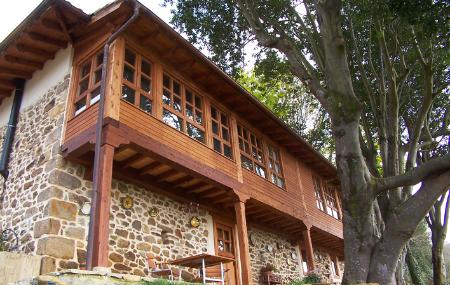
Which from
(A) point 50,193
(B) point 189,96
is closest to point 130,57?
(B) point 189,96

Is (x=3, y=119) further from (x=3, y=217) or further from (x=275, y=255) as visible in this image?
(x=275, y=255)

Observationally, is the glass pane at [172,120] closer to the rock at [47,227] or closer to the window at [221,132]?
the window at [221,132]

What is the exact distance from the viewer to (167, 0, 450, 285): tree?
5496 mm


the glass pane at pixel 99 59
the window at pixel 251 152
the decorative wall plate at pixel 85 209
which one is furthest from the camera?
the window at pixel 251 152

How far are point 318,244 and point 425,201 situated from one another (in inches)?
410

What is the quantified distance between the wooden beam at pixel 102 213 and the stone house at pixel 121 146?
2 cm

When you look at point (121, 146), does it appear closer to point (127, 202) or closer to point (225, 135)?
point (127, 202)

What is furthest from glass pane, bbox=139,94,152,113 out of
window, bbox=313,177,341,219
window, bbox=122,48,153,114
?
window, bbox=313,177,341,219

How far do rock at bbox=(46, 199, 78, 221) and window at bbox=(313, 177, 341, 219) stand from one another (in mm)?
9229

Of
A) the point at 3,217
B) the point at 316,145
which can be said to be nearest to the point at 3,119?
the point at 3,217

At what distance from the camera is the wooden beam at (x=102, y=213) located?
5496 millimetres

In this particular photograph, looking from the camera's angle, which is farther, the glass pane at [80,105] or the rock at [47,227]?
the glass pane at [80,105]

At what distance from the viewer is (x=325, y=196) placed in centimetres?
1499

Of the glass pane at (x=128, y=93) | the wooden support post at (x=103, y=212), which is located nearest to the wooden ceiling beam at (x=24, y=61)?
the glass pane at (x=128, y=93)
